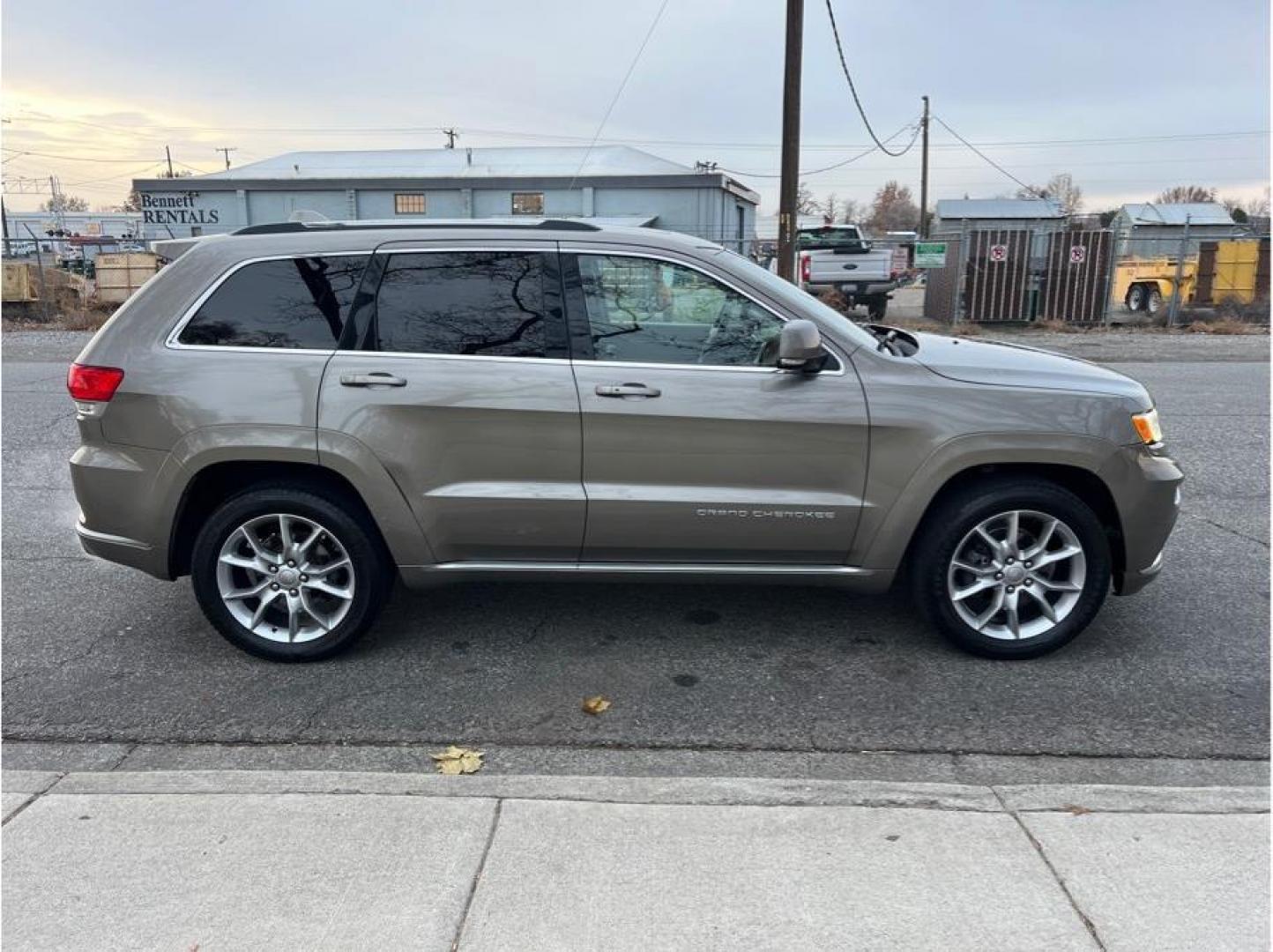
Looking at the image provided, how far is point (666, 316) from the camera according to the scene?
4.11m

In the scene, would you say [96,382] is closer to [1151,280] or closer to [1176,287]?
[1176,287]

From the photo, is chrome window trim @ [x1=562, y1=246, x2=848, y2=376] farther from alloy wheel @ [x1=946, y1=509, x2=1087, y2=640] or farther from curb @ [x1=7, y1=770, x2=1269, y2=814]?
curb @ [x1=7, y1=770, x2=1269, y2=814]

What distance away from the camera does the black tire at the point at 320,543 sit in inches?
161

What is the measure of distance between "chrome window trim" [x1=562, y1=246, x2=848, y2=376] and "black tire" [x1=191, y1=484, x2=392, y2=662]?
1182 mm

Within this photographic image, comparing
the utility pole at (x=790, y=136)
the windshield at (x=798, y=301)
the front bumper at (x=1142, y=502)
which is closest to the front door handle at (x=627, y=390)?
the windshield at (x=798, y=301)

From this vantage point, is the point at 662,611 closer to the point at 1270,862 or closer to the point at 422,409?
the point at 422,409

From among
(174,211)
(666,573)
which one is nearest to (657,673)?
(666,573)

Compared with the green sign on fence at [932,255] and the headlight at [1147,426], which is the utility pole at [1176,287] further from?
the headlight at [1147,426]

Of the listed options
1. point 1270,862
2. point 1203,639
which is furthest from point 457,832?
point 1203,639

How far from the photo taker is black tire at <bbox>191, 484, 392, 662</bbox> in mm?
4078

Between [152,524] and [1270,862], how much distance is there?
163 inches

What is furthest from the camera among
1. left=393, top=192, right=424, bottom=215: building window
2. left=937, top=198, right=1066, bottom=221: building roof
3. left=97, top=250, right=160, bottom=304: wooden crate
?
left=937, top=198, right=1066, bottom=221: building roof

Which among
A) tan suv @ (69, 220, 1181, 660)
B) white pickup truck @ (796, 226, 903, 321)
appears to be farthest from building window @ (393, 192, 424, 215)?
tan suv @ (69, 220, 1181, 660)

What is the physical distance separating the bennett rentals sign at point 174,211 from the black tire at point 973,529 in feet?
111
